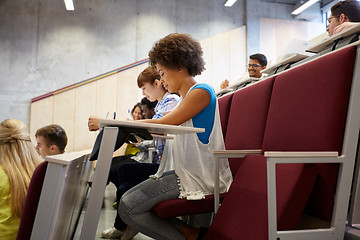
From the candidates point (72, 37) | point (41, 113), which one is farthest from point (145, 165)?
point (72, 37)

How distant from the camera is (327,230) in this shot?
3.13 ft

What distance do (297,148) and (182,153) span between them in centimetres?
43

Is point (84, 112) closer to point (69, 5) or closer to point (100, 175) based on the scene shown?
point (69, 5)

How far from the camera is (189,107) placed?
1.26 metres

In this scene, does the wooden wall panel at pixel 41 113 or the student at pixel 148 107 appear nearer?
the student at pixel 148 107

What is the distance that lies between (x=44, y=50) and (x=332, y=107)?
588cm

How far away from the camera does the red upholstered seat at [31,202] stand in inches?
35.1

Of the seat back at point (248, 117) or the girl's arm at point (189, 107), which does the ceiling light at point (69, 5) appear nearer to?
the seat back at point (248, 117)

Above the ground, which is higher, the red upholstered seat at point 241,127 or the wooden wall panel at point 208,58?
the wooden wall panel at point 208,58

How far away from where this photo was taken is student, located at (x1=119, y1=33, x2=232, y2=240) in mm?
1218

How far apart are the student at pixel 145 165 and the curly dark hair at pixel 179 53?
0.24 m

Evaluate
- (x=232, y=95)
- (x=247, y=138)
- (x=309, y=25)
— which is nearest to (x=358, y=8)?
(x=232, y=95)

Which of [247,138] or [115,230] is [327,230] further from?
[115,230]

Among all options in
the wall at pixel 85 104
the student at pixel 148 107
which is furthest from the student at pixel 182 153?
the wall at pixel 85 104
